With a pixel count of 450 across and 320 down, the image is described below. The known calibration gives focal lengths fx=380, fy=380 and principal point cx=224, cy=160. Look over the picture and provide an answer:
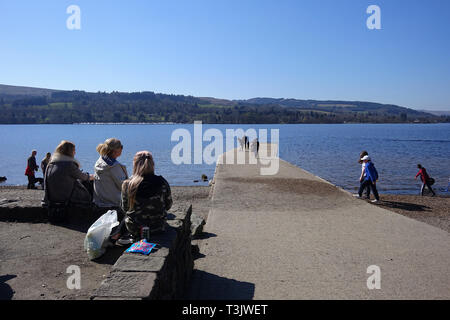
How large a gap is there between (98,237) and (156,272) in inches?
73.0

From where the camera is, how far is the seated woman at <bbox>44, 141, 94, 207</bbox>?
6.29m

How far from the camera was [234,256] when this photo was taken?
6.59m

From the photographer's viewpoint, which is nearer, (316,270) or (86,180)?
Answer: (316,270)

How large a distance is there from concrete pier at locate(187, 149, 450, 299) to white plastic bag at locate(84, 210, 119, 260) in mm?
1380

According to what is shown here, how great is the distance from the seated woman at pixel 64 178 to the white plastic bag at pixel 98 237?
142cm

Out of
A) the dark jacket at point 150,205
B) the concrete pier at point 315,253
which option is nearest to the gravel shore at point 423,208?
the concrete pier at point 315,253
